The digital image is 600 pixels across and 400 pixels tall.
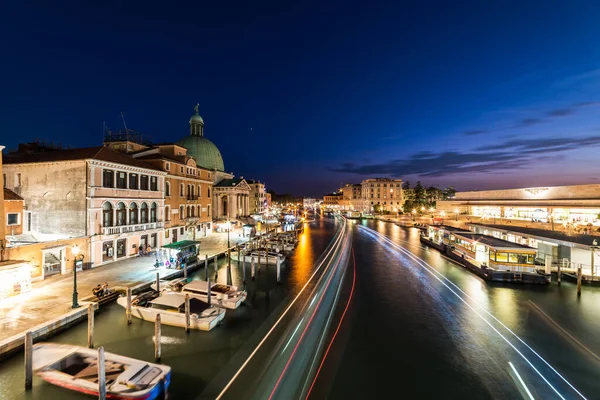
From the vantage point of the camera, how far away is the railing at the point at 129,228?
94.5 ft

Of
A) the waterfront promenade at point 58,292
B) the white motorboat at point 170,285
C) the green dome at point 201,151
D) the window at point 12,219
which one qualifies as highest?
the green dome at point 201,151

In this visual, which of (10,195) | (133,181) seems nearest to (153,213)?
(133,181)

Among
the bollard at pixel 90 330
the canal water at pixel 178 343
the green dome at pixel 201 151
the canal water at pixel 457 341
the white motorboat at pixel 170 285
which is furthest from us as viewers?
the green dome at pixel 201 151

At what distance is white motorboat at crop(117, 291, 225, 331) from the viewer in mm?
17688

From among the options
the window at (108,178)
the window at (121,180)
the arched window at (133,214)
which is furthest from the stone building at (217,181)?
the window at (108,178)

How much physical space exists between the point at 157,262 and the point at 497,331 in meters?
30.3

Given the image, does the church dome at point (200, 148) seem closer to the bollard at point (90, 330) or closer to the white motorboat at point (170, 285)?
the white motorboat at point (170, 285)

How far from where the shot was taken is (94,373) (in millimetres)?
12227

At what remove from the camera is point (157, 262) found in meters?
28.8

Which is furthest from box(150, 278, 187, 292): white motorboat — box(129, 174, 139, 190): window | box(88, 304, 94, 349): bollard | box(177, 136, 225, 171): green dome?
box(177, 136, 225, 171): green dome

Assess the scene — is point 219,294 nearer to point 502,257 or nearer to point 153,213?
point 153,213

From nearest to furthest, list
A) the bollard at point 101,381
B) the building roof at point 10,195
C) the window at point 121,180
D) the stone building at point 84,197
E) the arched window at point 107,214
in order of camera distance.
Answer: the bollard at point 101,381, the building roof at point 10,195, the stone building at point 84,197, the arched window at point 107,214, the window at point 121,180

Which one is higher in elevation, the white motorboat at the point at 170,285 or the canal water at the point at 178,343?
the white motorboat at the point at 170,285

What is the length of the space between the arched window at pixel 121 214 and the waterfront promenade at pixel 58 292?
4.36m
